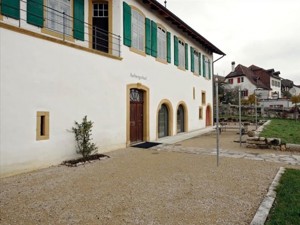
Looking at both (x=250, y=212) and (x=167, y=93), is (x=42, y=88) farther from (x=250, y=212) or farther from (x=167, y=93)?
(x=167, y=93)

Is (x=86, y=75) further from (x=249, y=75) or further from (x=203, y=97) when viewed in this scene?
(x=249, y=75)

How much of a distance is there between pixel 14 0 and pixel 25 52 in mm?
2216

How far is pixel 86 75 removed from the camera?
860 centimetres

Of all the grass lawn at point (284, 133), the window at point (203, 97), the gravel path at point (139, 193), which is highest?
the window at point (203, 97)

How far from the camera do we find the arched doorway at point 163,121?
1414 cm

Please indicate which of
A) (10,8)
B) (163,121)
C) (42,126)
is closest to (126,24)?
(10,8)

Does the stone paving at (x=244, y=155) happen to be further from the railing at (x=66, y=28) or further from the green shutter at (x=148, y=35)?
the green shutter at (x=148, y=35)

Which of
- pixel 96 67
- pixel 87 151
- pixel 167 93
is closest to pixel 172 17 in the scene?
pixel 167 93

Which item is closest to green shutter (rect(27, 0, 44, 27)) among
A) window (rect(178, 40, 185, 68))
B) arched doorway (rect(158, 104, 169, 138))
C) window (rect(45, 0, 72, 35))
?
window (rect(45, 0, 72, 35))

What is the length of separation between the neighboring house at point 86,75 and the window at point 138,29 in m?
0.05

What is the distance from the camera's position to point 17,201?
4.61m

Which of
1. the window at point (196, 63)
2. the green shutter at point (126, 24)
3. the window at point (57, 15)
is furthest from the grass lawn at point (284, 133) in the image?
the window at point (57, 15)

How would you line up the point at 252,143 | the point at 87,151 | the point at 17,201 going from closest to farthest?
the point at 17,201 < the point at 87,151 < the point at 252,143

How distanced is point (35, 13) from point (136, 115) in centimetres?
581
